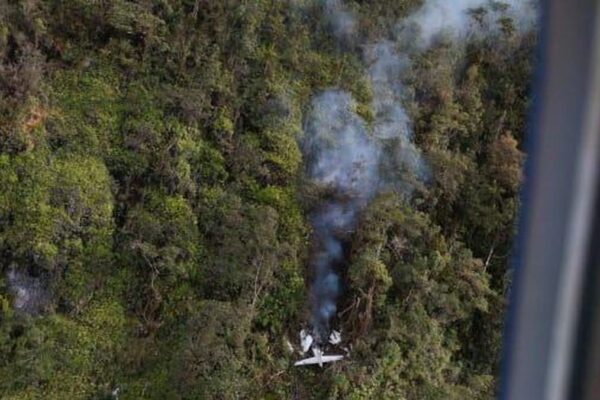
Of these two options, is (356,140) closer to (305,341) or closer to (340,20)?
(340,20)

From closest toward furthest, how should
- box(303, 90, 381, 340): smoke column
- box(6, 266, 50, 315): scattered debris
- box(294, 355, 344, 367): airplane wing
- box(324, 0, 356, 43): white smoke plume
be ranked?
1. box(6, 266, 50, 315): scattered debris
2. box(294, 355, 344, 367): airplane wing
3. box(303, 90, 381, 340): smoke column
4. box(324, 0, 356, 43): white smoke plume

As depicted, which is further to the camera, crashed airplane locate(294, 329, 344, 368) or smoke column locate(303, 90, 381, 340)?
smoke column locate(303, 90, 381, 340)

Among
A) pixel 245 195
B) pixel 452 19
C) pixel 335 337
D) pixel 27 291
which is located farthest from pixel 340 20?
pixel 27 291

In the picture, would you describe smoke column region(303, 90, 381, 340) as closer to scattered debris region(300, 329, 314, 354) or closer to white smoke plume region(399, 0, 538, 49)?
scattered debris region(300, 329, 314, 354)

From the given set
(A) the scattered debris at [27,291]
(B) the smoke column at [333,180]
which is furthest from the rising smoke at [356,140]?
(A) the scattered debris at [27,291]

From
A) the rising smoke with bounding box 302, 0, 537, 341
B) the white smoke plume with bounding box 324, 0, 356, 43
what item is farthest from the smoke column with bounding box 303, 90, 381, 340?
the white smoke plume with bounding box 324, 0, 356, 43

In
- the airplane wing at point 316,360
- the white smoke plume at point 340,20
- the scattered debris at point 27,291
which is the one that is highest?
the white smoke plume at point 340,20

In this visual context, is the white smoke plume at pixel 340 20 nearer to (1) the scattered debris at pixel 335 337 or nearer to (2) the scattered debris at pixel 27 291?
(1) the scattered debris at pixel 335 337
